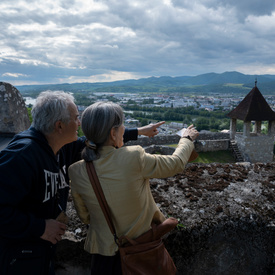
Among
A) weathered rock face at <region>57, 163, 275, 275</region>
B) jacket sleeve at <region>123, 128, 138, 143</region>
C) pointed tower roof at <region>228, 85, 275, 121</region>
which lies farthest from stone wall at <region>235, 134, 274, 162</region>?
jacket sleeve at <region>123, 128, 138, 143</region>

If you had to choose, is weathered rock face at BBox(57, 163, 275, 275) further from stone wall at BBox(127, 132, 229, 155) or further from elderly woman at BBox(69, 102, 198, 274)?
stone wall at BBox(127, 132, 229, 155)

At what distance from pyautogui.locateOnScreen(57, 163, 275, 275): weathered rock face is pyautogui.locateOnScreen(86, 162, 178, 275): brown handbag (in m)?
0.56

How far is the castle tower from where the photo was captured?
17.8 meters

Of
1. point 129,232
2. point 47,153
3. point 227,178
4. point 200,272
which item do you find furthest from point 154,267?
point 227,178

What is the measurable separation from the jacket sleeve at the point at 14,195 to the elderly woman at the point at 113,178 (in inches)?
13.1

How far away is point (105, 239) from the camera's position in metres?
1.75

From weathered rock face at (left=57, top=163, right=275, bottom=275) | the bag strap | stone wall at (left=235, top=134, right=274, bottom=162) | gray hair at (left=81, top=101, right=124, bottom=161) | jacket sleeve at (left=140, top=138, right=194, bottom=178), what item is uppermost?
gray hair at (left=81, top=101, right=124, bottom=161)

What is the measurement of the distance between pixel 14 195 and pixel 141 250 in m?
0.96

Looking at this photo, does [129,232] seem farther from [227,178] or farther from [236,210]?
[227,178]

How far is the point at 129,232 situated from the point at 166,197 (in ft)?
4.00

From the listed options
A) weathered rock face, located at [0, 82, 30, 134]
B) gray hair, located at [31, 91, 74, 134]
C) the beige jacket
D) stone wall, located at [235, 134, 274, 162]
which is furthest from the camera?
stone wall, located at [235, 134, 274, 162]

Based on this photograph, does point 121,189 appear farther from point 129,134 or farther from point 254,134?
point 254,134

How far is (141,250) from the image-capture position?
5.57 ft

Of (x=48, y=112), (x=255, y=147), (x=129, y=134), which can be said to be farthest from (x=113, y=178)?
(x=255, y=147)
